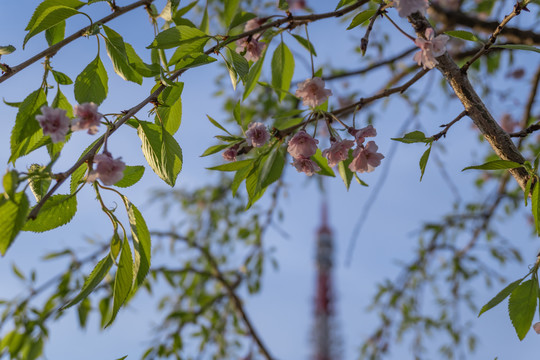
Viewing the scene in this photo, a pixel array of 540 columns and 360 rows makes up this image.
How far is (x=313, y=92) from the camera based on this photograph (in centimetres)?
73

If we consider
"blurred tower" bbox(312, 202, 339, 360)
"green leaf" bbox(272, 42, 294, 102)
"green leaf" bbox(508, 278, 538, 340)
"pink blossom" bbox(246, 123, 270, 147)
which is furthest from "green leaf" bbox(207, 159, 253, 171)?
"blurred tower" bbox(312, 202, 339, 360)

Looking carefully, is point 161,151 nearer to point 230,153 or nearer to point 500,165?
point 230,153

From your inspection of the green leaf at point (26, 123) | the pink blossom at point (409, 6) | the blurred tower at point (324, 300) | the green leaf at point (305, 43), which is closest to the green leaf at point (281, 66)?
the green leaf at point (305, 43)

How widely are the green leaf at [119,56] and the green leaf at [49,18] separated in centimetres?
5

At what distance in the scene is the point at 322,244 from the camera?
15.2 m

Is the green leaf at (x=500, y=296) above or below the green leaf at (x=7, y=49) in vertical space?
below

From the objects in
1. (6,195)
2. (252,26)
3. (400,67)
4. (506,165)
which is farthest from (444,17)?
(400,67)

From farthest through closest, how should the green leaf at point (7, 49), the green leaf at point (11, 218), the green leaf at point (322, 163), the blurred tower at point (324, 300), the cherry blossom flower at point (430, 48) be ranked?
the blurred tower at point (324, 300) → the green leaf at point (322, 163) → the cherry blossom flower at point (430, 48) → the green leaf at point (7, 49) → the green leaf at point (11, 218)

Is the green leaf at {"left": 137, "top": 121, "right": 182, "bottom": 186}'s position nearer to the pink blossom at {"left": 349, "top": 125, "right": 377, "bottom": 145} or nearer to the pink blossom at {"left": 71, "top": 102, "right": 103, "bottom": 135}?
the pink blossom at {"left": 71, "top": 102, "right": 103, "bottom": 135}

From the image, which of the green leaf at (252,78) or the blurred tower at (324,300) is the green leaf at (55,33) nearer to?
the green leaf at (252,78)

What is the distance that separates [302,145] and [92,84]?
0.99ft

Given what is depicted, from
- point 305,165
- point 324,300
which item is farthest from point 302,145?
point 324,300

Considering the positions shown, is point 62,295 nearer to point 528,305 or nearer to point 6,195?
point 6,195

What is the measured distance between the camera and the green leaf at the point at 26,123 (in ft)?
1.79
